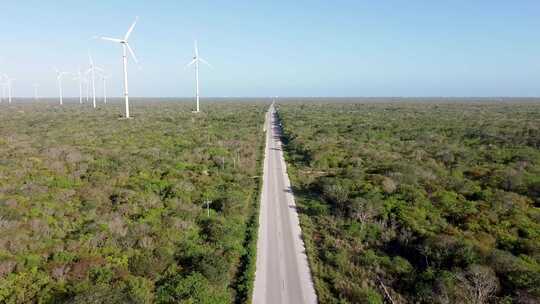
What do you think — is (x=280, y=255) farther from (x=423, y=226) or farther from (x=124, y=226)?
(x=124, y=226)

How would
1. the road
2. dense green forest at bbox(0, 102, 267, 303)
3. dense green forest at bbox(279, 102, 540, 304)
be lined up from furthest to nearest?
dense green forest at bbox(279, 102, 540, 304) < the road < dense green forest at bbox(0, 102, 267, 303)

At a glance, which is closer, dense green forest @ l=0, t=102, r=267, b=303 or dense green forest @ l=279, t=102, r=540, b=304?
dense green forest @ l=0, t=102, r=267, b=303

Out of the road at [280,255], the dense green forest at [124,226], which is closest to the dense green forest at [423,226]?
the road at [280,255]

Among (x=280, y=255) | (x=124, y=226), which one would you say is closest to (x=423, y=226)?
(x=280, y=255)

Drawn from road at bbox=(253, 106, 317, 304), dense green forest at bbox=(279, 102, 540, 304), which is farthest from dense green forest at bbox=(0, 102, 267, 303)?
dense green forest at bbox=(279, 102, 540, 304)

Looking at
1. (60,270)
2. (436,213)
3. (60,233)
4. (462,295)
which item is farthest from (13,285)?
(436,213)

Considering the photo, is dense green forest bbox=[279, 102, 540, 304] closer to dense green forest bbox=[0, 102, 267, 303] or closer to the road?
the road
